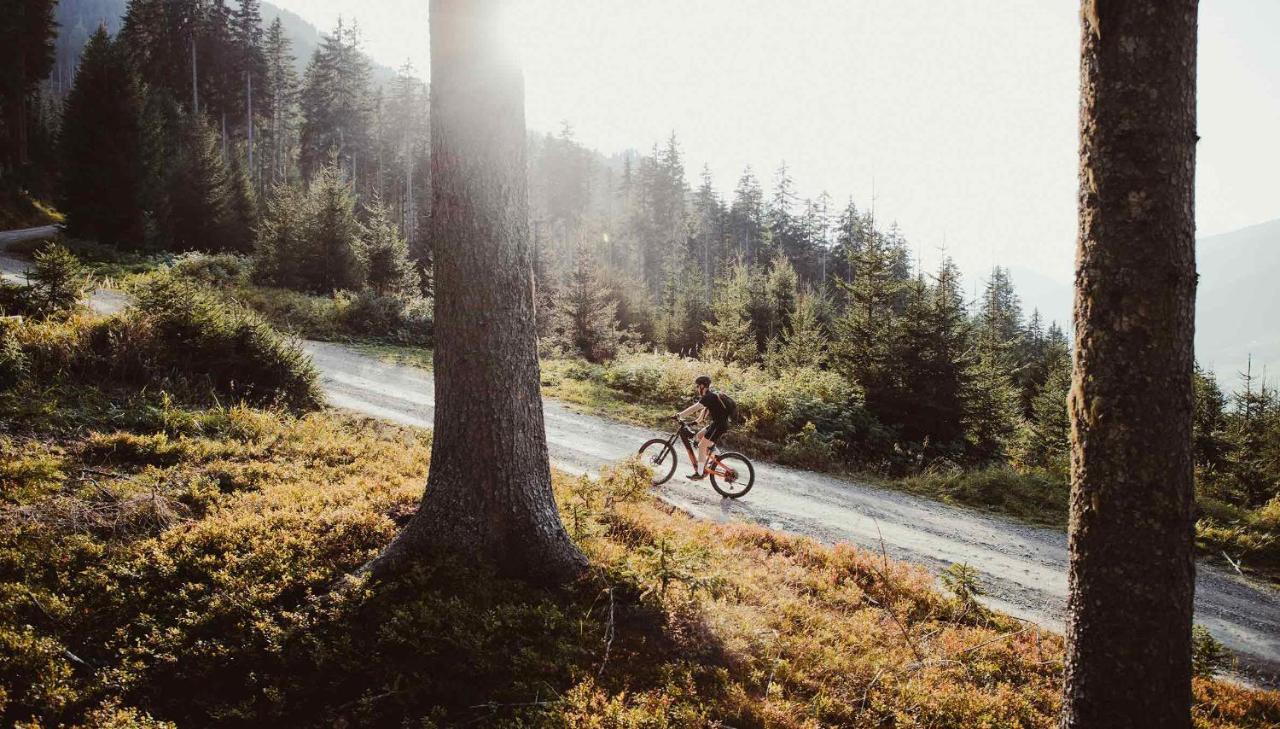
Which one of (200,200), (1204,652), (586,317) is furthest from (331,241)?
Answer: (1204,652)

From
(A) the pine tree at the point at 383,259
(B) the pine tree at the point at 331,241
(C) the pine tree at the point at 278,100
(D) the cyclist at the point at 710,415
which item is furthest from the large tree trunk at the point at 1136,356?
(C) the pine tree at the point at 278,100

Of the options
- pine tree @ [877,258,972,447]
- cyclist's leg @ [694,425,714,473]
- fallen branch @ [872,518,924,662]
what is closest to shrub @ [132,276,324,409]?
cyclist's leg @ [694,425,714,473]

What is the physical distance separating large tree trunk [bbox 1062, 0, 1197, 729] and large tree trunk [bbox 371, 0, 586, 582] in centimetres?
364

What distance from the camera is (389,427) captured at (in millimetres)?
Result: 10227

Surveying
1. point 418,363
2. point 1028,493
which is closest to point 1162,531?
point 1028,493

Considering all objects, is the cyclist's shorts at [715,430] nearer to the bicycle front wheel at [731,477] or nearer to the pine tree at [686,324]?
the bicycle front wheel at [731,477]

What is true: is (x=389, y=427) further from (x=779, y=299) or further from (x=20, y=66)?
(x=20, y=66)

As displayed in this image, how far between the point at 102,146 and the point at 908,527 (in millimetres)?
34912

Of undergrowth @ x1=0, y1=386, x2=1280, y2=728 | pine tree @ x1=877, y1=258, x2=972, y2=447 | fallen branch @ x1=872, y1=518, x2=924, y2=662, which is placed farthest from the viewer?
pine tree @ x1=877, y1=258, x2=972, y2=447

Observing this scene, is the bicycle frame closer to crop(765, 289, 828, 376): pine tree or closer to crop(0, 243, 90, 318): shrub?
crop(765, 289, 828, 376): pine tree

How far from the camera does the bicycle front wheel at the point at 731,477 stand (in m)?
9.89

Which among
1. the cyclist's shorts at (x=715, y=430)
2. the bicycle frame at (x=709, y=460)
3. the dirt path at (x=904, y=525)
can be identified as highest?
the cyclist's shorts at (x=715, y=430)

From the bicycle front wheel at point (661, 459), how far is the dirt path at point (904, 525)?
210 mm

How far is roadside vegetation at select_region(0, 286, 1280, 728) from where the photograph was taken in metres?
3.83
